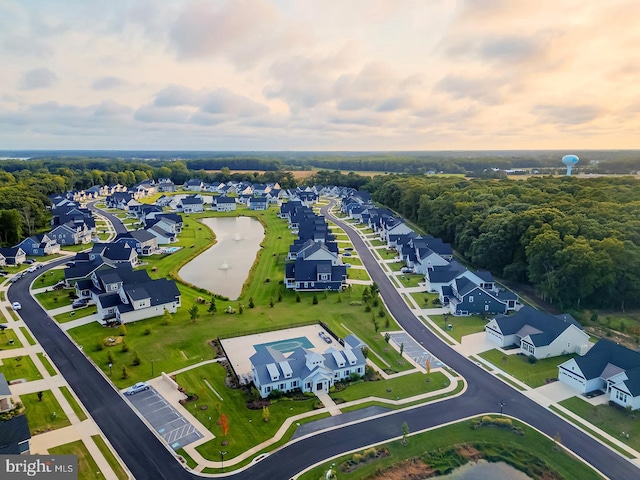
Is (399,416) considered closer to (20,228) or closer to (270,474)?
(270,474)

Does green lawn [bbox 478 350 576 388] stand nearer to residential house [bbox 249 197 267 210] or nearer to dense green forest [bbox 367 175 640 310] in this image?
dense green forest [bbox 367 175 640 310]

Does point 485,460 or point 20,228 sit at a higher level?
point 20,228

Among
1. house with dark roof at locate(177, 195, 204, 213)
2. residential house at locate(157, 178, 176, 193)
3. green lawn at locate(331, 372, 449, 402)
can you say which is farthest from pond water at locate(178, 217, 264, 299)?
residential house at locate(157, 178, 176, 193)

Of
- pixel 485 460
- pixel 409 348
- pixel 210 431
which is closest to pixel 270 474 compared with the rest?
pixel 210 431

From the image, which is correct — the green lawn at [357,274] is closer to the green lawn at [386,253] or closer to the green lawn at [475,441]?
the green lawn at [386,253]

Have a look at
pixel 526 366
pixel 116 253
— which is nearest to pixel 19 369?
pixel 116 253

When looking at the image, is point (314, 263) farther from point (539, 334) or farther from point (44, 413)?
point (44, 413)
